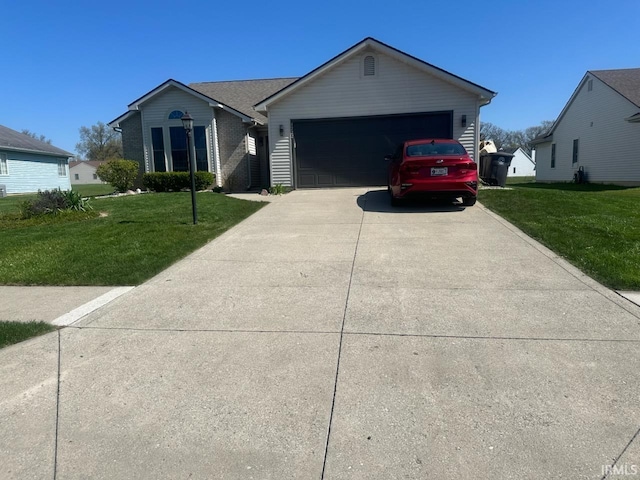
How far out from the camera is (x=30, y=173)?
98.8 feet

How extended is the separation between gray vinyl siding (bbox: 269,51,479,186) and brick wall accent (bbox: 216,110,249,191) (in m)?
3.09

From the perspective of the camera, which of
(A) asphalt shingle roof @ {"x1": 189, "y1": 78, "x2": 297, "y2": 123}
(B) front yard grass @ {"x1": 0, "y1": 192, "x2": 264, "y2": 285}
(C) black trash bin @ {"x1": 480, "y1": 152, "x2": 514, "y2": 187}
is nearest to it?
(B) front yard grass @ {"x1": 0, "y1": 192, "x2": 264, "y2": 285}

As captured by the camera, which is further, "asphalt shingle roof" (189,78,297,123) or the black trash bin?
"asphalt shingle roof" (189,78,297,123)

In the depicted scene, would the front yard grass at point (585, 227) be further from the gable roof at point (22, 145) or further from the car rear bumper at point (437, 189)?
the gable roof at point (22, 145)

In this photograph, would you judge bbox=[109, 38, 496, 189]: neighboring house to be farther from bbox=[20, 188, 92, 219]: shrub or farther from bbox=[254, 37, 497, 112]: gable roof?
bbox=[20, 188, 92, 219]: shrub

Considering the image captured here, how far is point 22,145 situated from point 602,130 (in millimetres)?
34293

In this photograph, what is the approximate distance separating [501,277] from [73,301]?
5.34 metres

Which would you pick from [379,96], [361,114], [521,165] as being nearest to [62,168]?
[361,114]

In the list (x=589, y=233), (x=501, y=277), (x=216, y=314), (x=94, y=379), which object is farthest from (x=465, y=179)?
(x=94, y=379)

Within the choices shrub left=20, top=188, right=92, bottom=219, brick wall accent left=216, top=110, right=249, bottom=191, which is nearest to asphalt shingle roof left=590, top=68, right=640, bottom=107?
brick wall accent left=216, top=110, right=249, bottom=191

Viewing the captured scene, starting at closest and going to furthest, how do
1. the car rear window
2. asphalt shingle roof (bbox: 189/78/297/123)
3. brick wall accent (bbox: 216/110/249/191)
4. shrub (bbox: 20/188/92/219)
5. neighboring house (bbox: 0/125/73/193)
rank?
the car rear window → shrub (bbox: 20/188/92/219) → brick wall accent (bbox: 216/110/249/191) → asphalt shingle roof (bbox: 189/78/297/123) → neighboring house (bbox: 0/125/73/193)

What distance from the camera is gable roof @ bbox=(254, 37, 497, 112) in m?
15.4

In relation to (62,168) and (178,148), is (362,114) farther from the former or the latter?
(62,168)

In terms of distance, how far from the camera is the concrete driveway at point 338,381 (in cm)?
254
